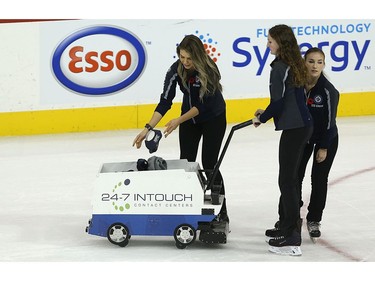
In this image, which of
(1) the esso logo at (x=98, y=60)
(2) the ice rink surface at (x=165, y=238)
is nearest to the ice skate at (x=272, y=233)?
(2) the ice rink surface at (x=165, y=238)

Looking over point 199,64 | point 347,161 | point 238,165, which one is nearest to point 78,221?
point 199,64

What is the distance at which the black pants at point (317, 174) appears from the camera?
558 cm

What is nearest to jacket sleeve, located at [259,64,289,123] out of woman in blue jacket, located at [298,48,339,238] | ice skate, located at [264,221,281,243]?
woman in blue jacket, located at [298,48,339,238]

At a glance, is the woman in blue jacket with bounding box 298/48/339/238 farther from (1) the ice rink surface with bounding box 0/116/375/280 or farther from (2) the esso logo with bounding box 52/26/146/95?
(2) the esso logo with bounding box 52/26/146/95

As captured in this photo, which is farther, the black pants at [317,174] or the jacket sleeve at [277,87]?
the black pants at [317,174]

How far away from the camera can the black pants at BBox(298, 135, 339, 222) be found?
5582 millimetres

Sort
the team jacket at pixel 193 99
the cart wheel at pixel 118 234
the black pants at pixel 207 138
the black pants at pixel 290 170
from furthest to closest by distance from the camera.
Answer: the black pants at pixel 207 138, the team jacket at pixel 193 99, the cart wheel at pixel 118 234, the black pants at pixel 290 170

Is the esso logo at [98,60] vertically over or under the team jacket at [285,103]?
over

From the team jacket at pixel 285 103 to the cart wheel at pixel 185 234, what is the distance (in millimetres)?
769

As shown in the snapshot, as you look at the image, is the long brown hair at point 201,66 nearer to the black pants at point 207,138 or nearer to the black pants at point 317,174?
the black pants at point 207,138

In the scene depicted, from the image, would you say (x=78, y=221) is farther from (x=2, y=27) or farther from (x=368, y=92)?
(x=368, y=92)

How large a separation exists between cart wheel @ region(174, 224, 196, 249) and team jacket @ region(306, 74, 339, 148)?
0.89m

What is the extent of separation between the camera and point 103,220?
18.2 ft

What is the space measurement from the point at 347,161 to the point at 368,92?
2.30 meters
